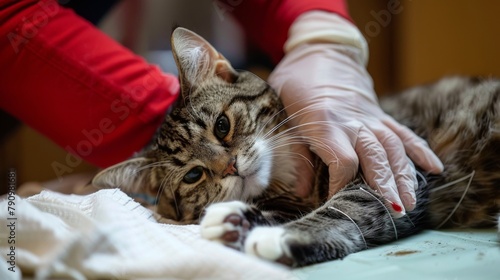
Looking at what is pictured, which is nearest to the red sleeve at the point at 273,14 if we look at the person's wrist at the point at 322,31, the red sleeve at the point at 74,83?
→ the person's wrist at the point at 322,31

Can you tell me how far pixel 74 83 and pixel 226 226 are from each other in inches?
26.9

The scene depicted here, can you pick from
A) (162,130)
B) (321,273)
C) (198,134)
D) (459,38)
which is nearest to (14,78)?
(162,130)

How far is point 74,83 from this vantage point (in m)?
1.31

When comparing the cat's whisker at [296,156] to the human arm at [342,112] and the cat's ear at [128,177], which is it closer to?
the human arm at [342,112]

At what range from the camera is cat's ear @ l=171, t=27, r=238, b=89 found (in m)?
1.26

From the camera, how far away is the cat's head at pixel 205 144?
1215 millimetres

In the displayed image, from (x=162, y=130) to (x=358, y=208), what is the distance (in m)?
0.62

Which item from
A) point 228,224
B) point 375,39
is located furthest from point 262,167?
point 375,39

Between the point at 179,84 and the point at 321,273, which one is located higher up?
the point at 179,84

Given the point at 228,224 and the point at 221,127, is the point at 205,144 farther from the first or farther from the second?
the point at 228,224

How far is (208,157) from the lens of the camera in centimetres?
123

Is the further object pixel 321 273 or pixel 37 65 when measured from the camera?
pixel 37 65

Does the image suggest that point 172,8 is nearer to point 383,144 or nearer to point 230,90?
point 230,90

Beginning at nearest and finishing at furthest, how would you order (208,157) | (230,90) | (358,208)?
(358,208) < (208,157) < (230,90)
